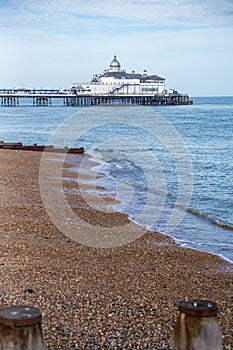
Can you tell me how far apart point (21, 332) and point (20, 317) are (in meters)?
0.07

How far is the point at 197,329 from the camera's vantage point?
2410mm

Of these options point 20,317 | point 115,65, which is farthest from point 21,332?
point 115,65

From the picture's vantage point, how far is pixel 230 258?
345 inches

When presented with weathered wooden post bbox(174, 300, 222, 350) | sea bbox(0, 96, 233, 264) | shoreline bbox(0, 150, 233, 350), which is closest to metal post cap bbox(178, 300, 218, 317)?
weathered wooden post bbox(174, 300, 222, 350)

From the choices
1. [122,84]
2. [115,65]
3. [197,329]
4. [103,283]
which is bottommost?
[103,283]

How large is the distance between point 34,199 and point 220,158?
1767 centimetres

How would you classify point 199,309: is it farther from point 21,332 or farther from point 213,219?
point 213,219

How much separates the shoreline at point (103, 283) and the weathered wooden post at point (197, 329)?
2.11 meters

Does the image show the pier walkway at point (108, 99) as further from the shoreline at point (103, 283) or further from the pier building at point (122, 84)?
the shoreline at point (103, 283)

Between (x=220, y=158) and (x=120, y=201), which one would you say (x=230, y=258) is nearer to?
(x=120, y=201)

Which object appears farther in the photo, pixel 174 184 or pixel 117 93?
pixel 117 93

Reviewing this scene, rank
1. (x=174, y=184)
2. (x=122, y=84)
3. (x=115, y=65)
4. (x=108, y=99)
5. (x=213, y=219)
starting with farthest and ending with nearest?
(x=115, y=65)
(x=122, y=84)
(x=108, y=99)
(x=174, y=184)
(x=213, y=219)

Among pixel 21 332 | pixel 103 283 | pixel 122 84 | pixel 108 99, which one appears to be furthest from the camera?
pixel 122 84

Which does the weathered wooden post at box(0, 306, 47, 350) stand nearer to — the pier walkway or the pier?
the pier walkway
